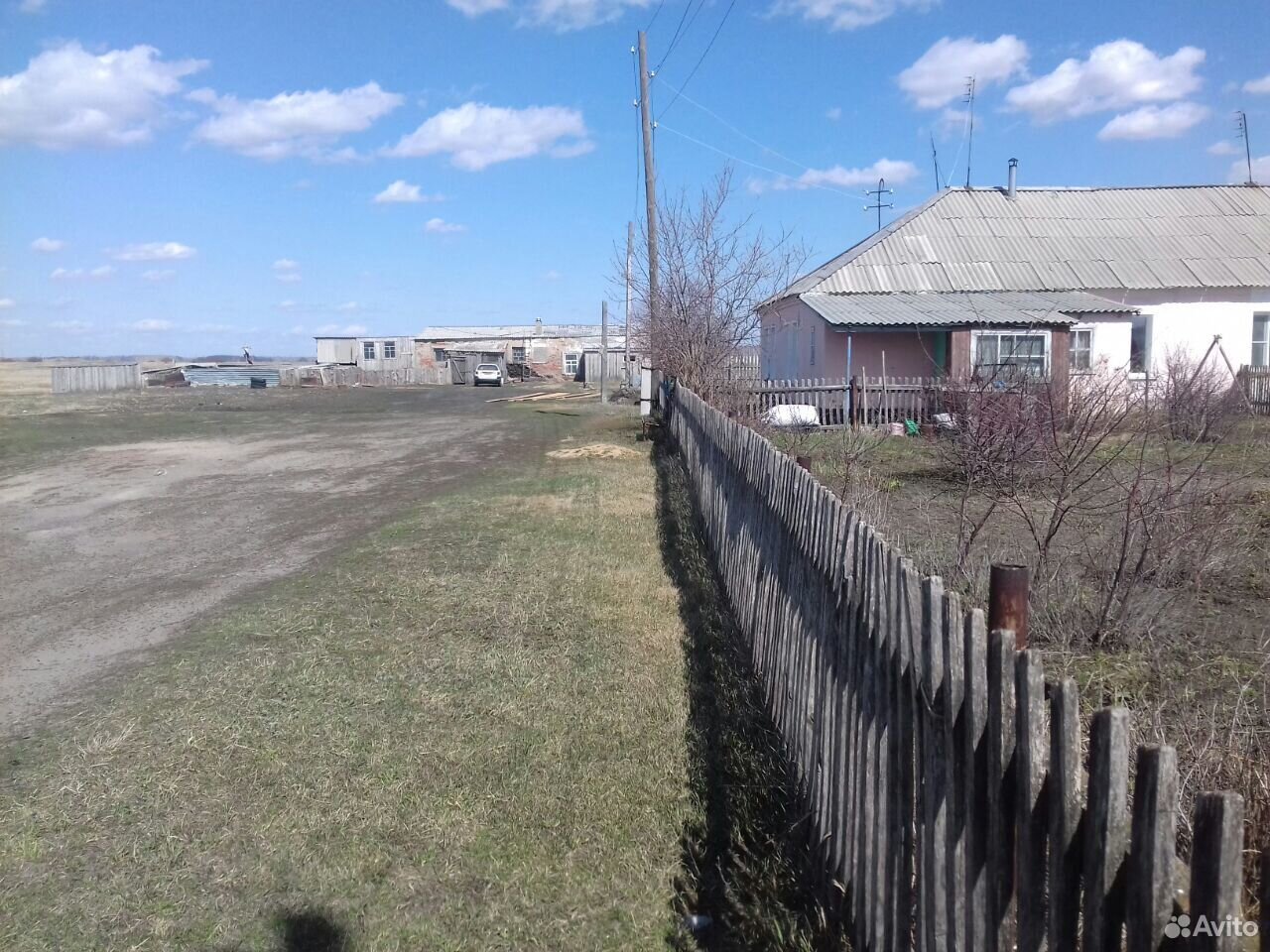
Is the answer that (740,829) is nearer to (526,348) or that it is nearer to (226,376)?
(226,376)

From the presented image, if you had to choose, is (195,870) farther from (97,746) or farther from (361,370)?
(361,370)

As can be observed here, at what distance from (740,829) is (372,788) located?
5.39 ft

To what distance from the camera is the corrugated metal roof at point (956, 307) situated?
20.6 metres

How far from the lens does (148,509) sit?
44.0ft

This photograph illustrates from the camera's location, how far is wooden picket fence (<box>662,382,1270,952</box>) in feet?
5.26

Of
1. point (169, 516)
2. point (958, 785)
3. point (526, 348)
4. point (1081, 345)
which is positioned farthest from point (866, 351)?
point (526, 348)

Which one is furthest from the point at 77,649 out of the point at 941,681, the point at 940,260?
the point at 940,260

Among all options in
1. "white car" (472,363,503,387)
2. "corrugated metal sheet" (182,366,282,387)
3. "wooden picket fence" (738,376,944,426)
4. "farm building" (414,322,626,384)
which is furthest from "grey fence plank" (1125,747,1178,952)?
"farm building" (414,322,626,384)

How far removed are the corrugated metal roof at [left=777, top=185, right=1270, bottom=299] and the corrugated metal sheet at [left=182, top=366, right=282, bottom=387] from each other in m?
46.8

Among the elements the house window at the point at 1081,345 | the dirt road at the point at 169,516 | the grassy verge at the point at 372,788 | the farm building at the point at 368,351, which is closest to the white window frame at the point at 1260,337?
the house window at the point at 1081,345

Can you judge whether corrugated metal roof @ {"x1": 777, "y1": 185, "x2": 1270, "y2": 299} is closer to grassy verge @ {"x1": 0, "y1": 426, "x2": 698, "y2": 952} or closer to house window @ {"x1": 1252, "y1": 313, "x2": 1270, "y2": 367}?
house window @ {"x1": 1252, "y1": 313, "x2": 1270, "y2": 367}

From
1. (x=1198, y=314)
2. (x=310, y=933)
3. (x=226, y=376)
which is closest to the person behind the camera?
(x=310, y=933)

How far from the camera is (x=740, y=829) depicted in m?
3.98

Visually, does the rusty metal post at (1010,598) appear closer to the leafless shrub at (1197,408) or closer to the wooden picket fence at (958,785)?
the wooden picket fence at (958,785)
